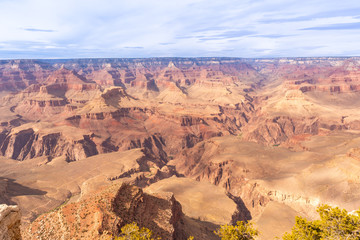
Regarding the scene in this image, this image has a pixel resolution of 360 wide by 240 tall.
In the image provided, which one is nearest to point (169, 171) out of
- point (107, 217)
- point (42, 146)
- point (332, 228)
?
point (107, 217)

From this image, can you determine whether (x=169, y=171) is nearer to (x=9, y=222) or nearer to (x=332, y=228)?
(x=332, y=228)

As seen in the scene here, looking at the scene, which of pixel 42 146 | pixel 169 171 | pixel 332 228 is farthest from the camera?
pixel 42 146

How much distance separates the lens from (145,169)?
97.8 meters

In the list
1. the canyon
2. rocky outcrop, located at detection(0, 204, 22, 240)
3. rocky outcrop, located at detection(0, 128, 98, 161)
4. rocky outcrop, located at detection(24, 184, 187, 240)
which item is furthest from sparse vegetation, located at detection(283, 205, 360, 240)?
rocky outcrop, located at detection(0, 128, 98, 161)

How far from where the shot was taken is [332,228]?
19.1m

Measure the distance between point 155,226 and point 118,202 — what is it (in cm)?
691

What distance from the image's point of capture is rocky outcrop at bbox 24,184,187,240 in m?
29.9

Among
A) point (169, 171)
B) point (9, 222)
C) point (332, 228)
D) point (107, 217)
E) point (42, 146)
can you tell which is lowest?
point (42, 146)

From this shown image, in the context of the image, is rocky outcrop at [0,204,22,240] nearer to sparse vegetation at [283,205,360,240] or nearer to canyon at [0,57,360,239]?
canyon at [0,57,360,239]

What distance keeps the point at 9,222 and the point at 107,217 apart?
15.3 meters

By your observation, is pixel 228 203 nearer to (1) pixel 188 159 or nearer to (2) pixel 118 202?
(2) pixel 118 202

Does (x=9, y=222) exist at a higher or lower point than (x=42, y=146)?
higher

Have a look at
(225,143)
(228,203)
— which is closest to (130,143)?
(225,143)

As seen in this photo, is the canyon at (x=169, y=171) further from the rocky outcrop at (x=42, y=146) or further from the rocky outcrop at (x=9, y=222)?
the rocky outcrop at (x=9, y=222)
